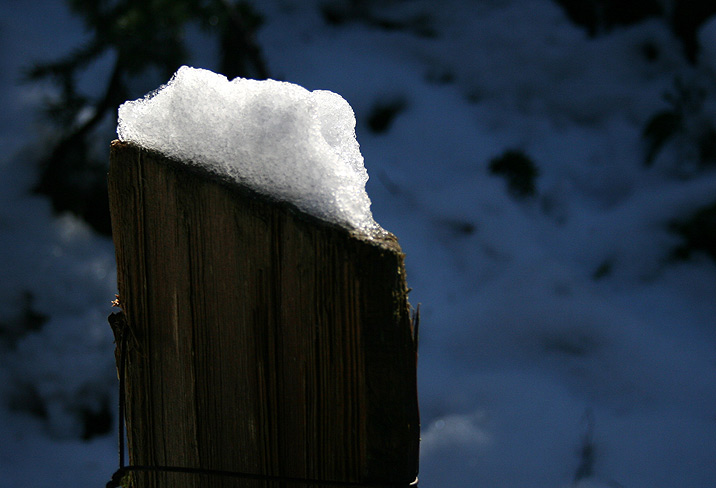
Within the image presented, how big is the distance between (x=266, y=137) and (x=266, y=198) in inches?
2.9

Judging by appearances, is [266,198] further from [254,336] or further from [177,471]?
[177,471]

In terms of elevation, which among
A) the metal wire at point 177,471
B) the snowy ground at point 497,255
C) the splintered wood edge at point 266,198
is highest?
the snowy ground at point 497,255

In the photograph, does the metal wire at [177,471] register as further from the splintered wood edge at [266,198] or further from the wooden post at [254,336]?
the splintered wood edge at [266,198]

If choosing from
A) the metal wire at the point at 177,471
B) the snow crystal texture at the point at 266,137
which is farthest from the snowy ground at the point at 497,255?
the snow crystal texture at the point at 266,137

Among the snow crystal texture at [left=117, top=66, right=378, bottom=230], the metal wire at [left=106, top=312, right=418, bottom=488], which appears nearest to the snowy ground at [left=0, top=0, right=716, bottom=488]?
the metal wire at [left=106, top=312, right=418, bottom=488]

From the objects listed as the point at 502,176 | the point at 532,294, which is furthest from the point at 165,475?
the point at 502,176

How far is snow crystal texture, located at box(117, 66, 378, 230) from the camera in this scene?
67cm

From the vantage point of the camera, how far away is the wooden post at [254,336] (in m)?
0.66

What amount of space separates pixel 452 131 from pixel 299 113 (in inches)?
122

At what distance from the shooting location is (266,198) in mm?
692

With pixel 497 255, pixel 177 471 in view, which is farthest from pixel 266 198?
pixel 497 255

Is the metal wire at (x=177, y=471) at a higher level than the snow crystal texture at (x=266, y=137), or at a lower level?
lower

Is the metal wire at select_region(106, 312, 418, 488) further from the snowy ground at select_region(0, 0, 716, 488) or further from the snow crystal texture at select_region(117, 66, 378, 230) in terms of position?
the snowy ground at select_region(0, 0, 716, 488)

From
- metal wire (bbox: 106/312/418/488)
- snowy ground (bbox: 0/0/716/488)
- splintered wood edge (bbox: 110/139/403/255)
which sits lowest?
metal wire (bbox: 106/312/418/488)
